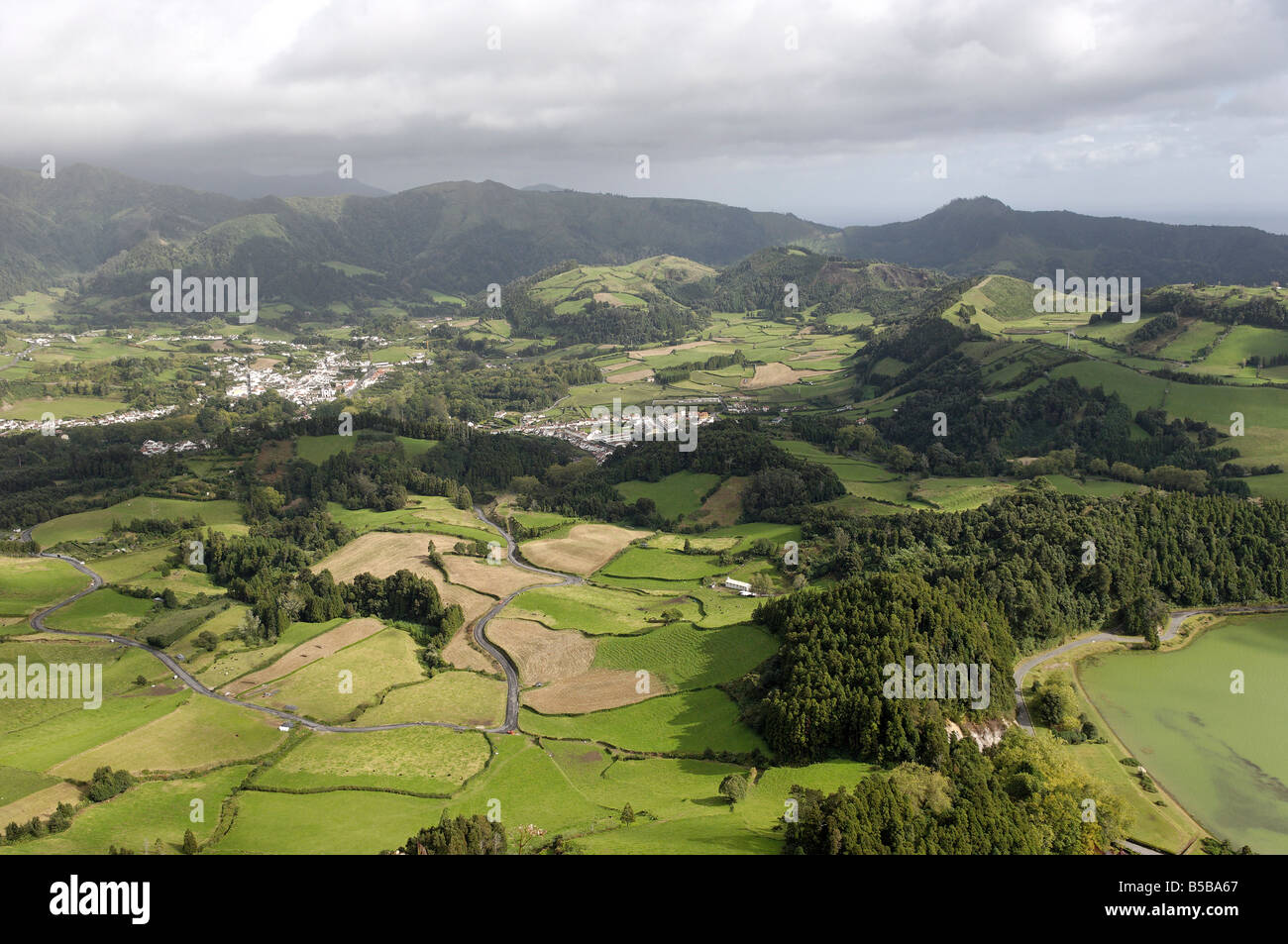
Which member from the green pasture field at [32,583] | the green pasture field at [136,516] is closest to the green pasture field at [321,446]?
the green pasture field at [136,516]

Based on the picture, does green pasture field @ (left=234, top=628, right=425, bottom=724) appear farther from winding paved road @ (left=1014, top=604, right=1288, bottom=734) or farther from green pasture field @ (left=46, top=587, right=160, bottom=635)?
winding paved road @ (left=1014, top=604, right=1288, bottom=734)

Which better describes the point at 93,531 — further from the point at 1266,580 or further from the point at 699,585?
the point at 1266,580

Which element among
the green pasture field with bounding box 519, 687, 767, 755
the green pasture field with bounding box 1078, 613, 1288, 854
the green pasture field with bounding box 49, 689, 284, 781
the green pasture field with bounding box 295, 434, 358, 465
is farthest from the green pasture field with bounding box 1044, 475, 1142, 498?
the green pasture field with bounding box 295, 434, 358, 465

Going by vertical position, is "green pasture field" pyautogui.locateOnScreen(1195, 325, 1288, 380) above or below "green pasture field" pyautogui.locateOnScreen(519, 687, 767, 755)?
above

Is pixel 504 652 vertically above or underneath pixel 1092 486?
underneath
